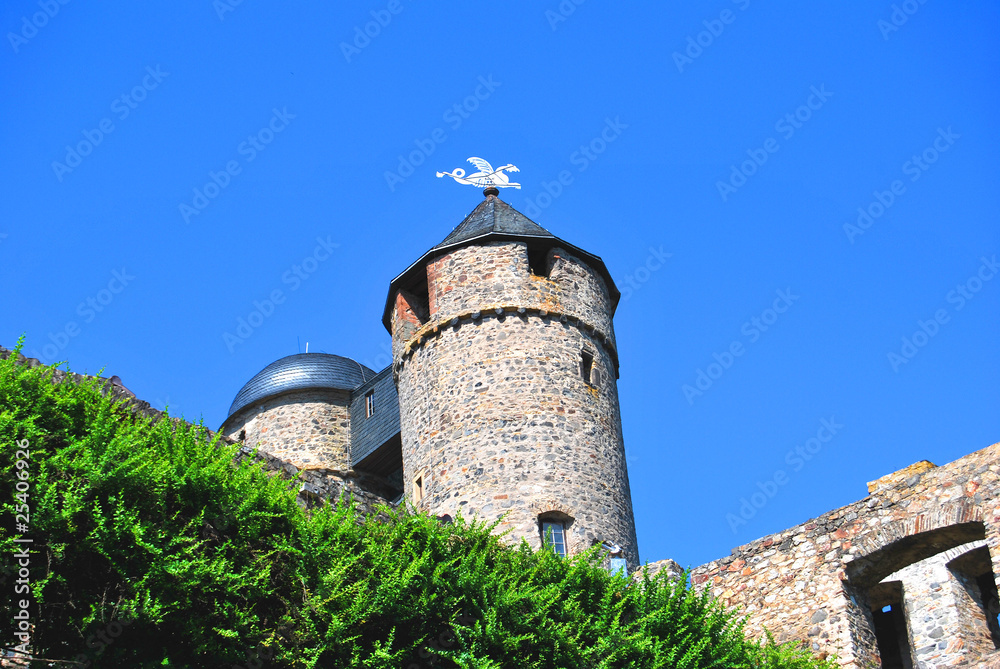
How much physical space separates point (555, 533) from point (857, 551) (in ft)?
16.9

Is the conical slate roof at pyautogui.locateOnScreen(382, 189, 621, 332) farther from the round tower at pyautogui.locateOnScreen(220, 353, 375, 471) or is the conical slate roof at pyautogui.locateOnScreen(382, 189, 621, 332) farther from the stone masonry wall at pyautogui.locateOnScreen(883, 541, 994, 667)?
the stone masonry wall at pyautogui.locateOnScreen(883, 541, 994, 667)

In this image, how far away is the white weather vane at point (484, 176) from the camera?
83.4 ft

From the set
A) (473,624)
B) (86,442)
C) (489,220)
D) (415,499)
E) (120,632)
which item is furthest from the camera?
(489,220)

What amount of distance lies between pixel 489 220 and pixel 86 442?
A: 13.7 meters

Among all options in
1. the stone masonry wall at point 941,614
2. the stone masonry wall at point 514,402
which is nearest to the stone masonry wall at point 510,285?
the stone masonry wall at point 514,402

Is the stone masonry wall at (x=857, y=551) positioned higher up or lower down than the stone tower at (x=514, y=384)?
lower down

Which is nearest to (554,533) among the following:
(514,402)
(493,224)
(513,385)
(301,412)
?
(514,402)

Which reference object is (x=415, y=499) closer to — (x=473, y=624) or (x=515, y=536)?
(x=515, y=536)

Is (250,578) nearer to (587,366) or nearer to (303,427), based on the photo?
(587,366)

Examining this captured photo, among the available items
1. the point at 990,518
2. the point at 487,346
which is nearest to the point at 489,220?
the point at 487,346

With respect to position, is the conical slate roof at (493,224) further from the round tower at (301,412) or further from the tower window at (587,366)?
the round tower at (301,412)

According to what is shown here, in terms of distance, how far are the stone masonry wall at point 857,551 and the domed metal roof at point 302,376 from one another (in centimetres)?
1355

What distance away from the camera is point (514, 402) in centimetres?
2047

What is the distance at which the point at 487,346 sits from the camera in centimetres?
2128
